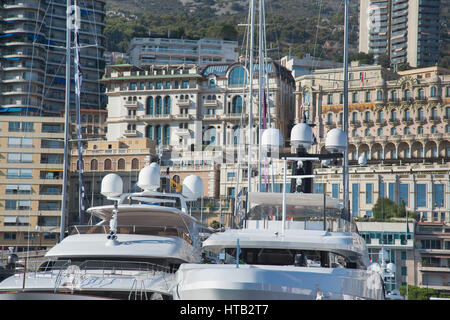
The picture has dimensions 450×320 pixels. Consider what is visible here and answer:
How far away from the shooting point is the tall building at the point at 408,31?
13862 cm

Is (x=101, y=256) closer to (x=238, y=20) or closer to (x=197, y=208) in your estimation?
(x=197, y=208)

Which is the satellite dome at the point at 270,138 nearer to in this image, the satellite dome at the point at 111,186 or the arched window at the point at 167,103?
the satellite dome at the point at 111,186

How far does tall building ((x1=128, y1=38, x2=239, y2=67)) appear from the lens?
127 metres

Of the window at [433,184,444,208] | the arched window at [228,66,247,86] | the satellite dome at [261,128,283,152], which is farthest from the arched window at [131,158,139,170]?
the satellite dome at [261,128,283,152]

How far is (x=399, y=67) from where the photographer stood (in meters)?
→ 124

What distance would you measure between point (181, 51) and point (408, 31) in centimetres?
3822

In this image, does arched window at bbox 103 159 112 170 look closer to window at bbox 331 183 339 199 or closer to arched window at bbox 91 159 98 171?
arched window at bbox 91 159 98 171

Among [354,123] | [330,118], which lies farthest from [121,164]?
[354,123]

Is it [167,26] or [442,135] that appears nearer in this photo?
[442,135]

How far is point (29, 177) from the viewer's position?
72812 millimetres

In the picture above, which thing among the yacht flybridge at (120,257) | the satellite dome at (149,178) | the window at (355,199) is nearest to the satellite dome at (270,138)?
the yacht flybridge at (120,257)

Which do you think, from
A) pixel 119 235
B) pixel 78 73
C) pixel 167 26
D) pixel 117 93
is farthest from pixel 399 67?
pixel 119 235

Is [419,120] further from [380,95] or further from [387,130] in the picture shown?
[380,95]
